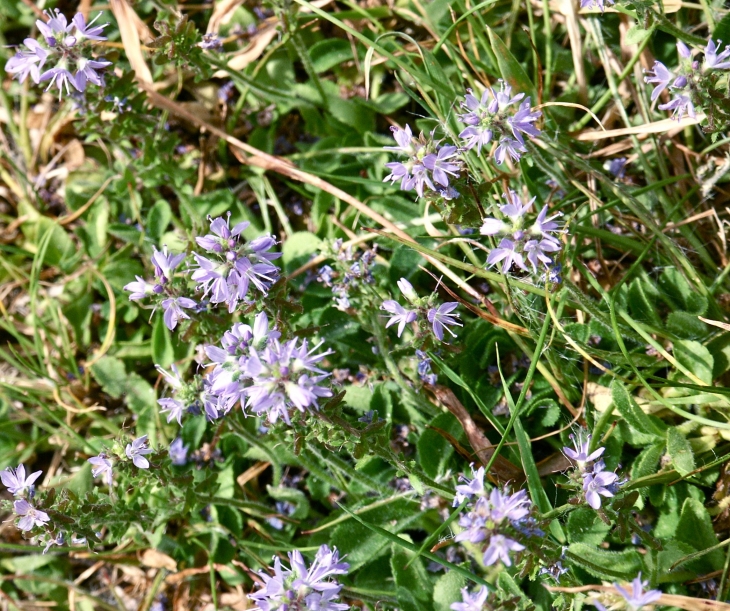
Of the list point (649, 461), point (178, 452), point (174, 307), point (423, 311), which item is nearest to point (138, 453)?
point (174, 307)

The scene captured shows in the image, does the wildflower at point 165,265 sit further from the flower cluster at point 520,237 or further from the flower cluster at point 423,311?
the flower cluster at point 520,237

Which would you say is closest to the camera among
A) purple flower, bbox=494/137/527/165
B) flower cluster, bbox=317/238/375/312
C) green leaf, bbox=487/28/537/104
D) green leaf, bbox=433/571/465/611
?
purple flower, bbox=494/137/527/165

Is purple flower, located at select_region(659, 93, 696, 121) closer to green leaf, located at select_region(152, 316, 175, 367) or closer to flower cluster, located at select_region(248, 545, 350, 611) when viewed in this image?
flower cluster, located at select_region(248, 545, 350, 611)

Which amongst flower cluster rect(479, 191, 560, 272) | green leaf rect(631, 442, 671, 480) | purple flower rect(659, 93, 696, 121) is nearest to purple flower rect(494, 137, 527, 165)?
flower cluster rect(479, 191, 560, 272)

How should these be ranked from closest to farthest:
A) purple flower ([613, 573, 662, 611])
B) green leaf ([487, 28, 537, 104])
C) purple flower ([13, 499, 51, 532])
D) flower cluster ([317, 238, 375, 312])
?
1. purple flower ([613, 573, 662, 611])
2. purple flower ([13, 499, 51, 532])
3. flower cluster ([317, 238, 375, 312])
4. green leaf ([487, 28, 537, 104])

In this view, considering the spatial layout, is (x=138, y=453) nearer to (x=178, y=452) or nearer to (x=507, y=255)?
(x=178, y=452)
